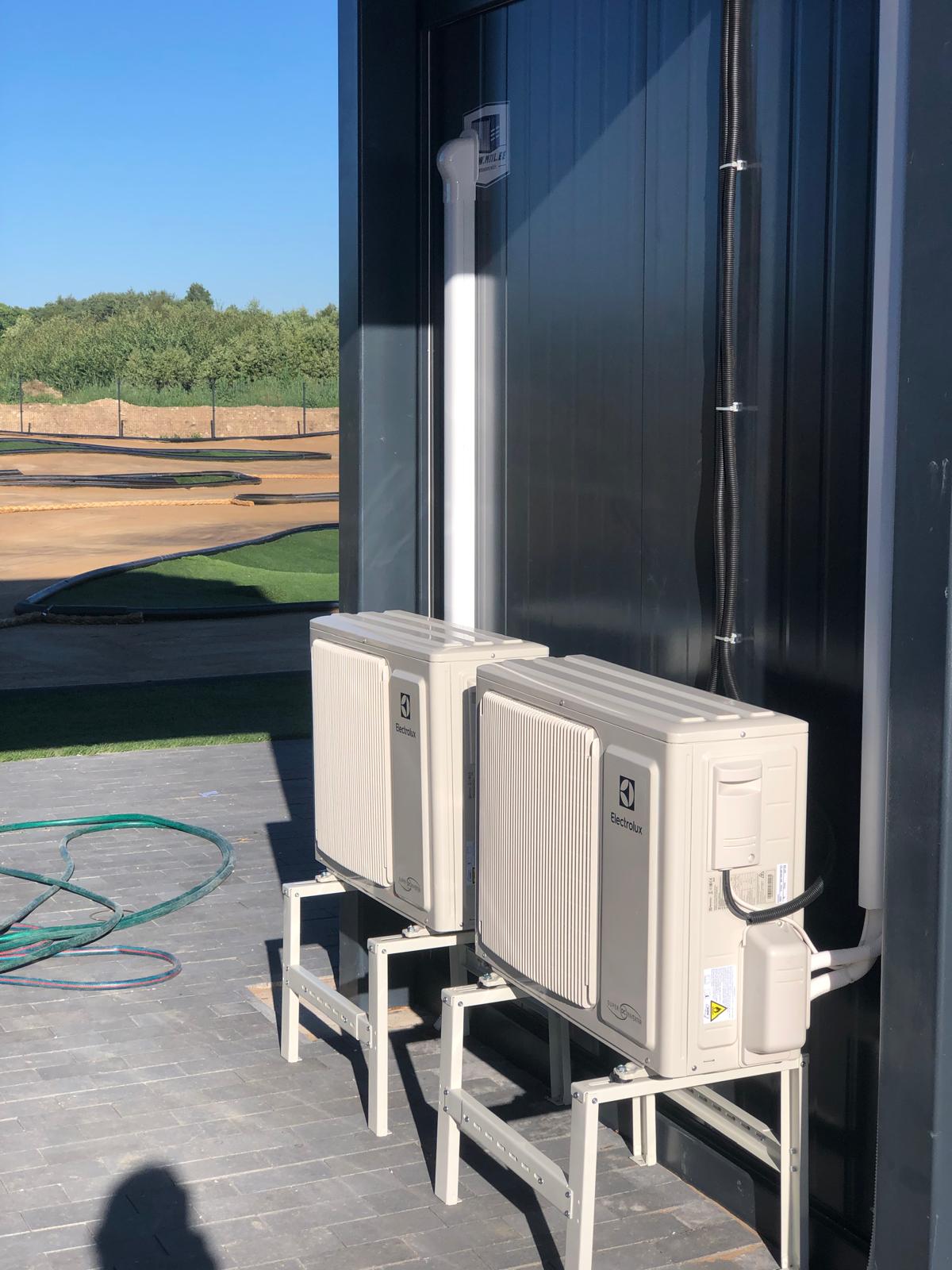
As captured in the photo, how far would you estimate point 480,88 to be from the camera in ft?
14.7

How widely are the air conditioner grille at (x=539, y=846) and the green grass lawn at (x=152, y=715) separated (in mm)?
6178

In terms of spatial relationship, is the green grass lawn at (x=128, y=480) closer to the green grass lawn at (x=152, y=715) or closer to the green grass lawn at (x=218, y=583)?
the green grass lawn at (x=218, y=583)

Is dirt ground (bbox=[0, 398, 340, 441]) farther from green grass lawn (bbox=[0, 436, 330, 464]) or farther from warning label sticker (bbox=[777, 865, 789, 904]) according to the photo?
warning label sticker (bbox=[777, 865, 789, 904])

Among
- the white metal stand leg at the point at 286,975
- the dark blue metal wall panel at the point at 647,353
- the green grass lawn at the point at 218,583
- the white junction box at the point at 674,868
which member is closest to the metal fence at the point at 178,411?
the green grass lawn at the point at 218,583

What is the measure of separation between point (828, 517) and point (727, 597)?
353 millimetres

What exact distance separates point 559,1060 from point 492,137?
2.79 meters

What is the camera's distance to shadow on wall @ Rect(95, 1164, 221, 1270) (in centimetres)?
337

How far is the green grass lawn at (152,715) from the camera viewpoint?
31.0 ft

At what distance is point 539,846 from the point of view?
3264 mm

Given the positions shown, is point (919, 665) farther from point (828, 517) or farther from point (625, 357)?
point (625, 357)

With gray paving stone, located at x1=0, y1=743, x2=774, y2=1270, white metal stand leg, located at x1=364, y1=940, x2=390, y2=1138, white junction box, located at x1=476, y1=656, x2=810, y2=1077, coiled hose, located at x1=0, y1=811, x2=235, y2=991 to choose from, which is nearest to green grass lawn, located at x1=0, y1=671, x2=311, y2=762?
coiled hose, located at x1=0, y1=811, x2=235, y2=991

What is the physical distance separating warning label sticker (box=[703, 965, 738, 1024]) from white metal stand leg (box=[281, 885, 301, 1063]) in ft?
6.01

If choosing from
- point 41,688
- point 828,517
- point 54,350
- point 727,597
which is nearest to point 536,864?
point 727,597

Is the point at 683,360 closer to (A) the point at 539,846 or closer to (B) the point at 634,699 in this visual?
(B) the point at 634,699
